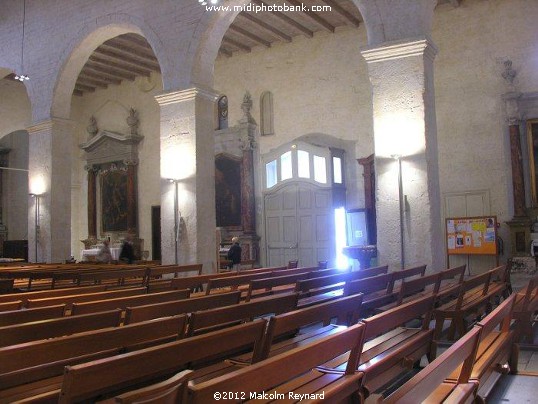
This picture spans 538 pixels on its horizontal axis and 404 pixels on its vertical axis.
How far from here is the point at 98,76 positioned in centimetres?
1759

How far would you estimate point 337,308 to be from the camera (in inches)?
131

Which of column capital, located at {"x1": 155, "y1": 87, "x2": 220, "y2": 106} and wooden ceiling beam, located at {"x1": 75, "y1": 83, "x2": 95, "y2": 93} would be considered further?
wooden ceiling beam, located at {"x1": 75, "y1": 83, "x2": 95, "y2": 93}

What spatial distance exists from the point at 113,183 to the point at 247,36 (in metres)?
7.19

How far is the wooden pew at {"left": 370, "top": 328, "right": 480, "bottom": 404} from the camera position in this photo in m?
1.92

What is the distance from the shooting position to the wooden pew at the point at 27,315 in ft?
10.1

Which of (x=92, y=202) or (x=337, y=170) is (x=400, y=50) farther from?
(x=92, y=202)

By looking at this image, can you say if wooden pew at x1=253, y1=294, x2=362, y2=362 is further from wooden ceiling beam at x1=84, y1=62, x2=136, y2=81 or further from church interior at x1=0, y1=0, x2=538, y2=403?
wooden ceiling beam at x1=84, y1=62, x2=136, y2=81

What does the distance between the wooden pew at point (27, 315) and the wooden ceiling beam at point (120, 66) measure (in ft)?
44.6

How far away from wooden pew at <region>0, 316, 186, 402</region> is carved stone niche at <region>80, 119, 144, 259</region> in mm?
14304

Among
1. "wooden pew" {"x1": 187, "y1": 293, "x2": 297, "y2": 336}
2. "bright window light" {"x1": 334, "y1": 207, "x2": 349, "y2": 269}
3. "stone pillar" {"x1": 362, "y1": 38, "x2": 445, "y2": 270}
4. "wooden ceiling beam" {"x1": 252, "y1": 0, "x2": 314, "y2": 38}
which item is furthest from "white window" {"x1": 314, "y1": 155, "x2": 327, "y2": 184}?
"wooden pew" {"x1": 187, "y1": 293, "x2": 297, "y2": 336}

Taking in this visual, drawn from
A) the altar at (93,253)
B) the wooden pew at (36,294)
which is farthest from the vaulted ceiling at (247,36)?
the wooden pew at (36,294)

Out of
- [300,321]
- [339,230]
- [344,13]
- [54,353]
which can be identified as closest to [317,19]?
[344,13]

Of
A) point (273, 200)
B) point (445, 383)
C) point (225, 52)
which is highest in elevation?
point (225, 52)

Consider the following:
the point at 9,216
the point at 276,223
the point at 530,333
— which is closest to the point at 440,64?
the point at 276,223
